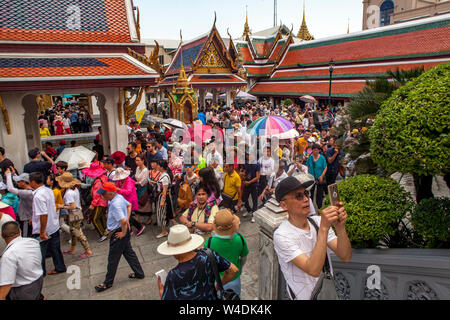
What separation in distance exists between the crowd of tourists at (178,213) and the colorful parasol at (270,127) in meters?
0.46

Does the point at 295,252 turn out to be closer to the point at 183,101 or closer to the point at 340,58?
the point at 183,101

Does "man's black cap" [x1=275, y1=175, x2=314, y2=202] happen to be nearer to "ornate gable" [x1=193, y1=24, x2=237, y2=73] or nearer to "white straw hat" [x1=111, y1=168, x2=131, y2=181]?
"white straw hat" [x1=111, y1=168, x2=131, y2=181]

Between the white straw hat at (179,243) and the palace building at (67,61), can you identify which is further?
the palace building at (67,61)

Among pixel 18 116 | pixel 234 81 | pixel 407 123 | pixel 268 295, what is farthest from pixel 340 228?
pixel 234 81

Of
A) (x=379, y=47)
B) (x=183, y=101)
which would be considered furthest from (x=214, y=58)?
(x=379, y=47)

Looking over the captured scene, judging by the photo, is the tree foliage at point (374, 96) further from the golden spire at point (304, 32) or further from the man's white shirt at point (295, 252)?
the golden spire at point (304, 32)

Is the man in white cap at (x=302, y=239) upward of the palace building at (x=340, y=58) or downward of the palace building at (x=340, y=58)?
downward

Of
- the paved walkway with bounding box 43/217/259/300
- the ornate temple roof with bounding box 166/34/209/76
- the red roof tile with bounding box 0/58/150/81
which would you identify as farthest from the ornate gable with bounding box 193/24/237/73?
the paved walkway with bounding box 43/217/259/300

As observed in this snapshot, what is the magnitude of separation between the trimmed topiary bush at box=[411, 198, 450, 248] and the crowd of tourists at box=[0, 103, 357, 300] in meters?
1.22

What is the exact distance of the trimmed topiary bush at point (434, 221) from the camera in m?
3.19

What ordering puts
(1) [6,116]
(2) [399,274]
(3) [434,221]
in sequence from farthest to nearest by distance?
1. (1) [6,116]
2. (3) [434,221]
3. (2) [399,274]

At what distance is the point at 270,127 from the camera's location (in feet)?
27.3

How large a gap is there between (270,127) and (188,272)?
6238 mm

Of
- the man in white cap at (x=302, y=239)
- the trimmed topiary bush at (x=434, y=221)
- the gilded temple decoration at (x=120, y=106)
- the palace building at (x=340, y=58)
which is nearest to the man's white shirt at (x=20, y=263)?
the man in white cap at (x=302, y=239)
